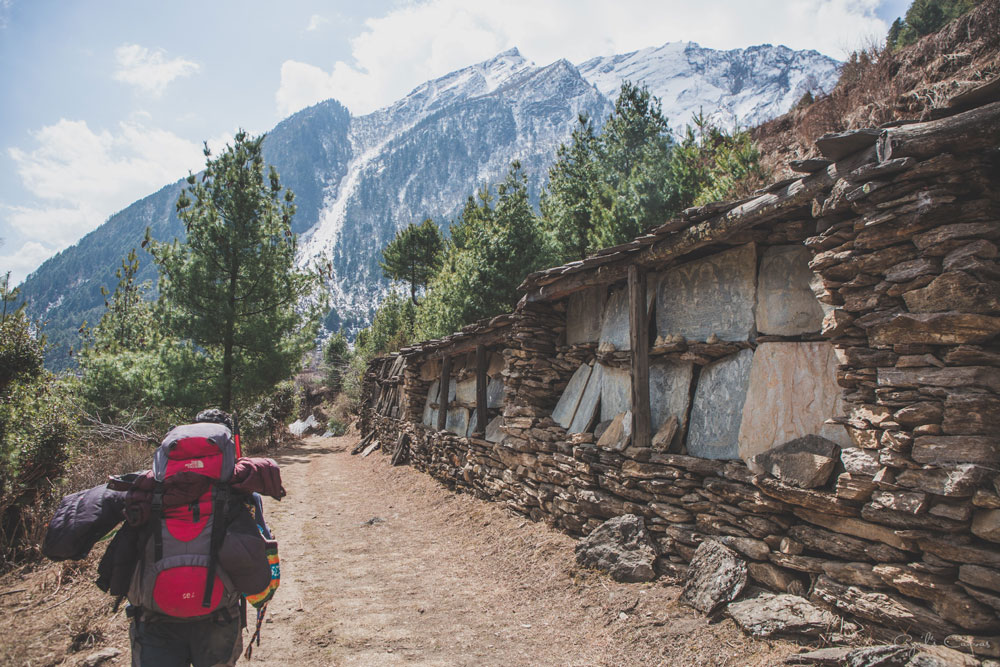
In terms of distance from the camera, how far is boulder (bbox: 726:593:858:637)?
3168 mm

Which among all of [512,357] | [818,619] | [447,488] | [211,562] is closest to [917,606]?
[818,619]

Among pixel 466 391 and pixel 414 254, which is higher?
pixel 414 254

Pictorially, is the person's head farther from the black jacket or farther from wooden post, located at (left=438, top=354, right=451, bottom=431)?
wooden post, located at (left=438, top=354, right=451, bottom=431)

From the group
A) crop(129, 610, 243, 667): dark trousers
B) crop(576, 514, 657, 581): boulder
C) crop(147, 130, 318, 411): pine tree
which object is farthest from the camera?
crop(147, 130, 318, 411): pine tree

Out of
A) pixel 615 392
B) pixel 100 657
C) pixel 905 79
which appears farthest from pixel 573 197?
pixel 100 657

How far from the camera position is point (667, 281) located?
17.7 ft

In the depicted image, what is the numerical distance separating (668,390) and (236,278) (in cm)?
1598

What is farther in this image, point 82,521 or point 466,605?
point 466,605

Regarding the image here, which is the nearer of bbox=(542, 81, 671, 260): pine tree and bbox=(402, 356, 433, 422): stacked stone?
bbox=(402, 356, 433, 422): stacked stone

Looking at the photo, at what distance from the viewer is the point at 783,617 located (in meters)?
3.33

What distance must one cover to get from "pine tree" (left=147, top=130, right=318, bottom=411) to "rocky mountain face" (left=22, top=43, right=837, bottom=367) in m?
82.7

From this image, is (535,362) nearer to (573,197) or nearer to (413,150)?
(573,197)

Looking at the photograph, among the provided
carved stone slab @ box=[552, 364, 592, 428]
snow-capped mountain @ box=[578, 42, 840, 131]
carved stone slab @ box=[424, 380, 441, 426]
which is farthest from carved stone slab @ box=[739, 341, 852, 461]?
snow-capped mountain @ box=[578, 42, 840, 131]

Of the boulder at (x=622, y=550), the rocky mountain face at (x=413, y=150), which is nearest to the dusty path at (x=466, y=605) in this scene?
the boulder at (x=622, y=550)
